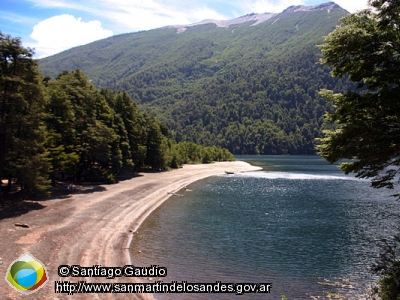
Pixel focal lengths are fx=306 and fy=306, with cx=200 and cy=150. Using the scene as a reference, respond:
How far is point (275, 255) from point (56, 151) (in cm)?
2863

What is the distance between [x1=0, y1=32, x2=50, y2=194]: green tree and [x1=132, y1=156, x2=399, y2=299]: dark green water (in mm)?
12842

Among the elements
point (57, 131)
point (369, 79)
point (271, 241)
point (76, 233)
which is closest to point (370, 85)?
point (369, 79)

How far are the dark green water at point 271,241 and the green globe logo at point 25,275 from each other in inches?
257

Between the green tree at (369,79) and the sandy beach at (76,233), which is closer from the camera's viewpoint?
the green tree at (369,79)

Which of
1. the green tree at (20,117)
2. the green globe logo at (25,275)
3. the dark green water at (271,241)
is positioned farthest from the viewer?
the green tree at (20,117)

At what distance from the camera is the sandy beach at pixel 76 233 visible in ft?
58.9

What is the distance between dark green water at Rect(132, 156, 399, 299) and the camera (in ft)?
67.6

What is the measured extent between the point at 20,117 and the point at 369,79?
29614 millimetres

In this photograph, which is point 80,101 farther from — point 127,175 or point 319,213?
point 319,213

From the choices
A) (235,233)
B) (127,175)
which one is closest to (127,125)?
(127,175)

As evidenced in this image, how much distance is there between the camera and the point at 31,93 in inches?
1232

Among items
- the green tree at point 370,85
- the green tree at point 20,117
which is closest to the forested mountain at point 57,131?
the green tree at point 20,117

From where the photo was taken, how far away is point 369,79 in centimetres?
1355

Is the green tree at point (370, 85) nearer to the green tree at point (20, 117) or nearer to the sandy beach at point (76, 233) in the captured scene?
the sandy beach at point (76, 233)
